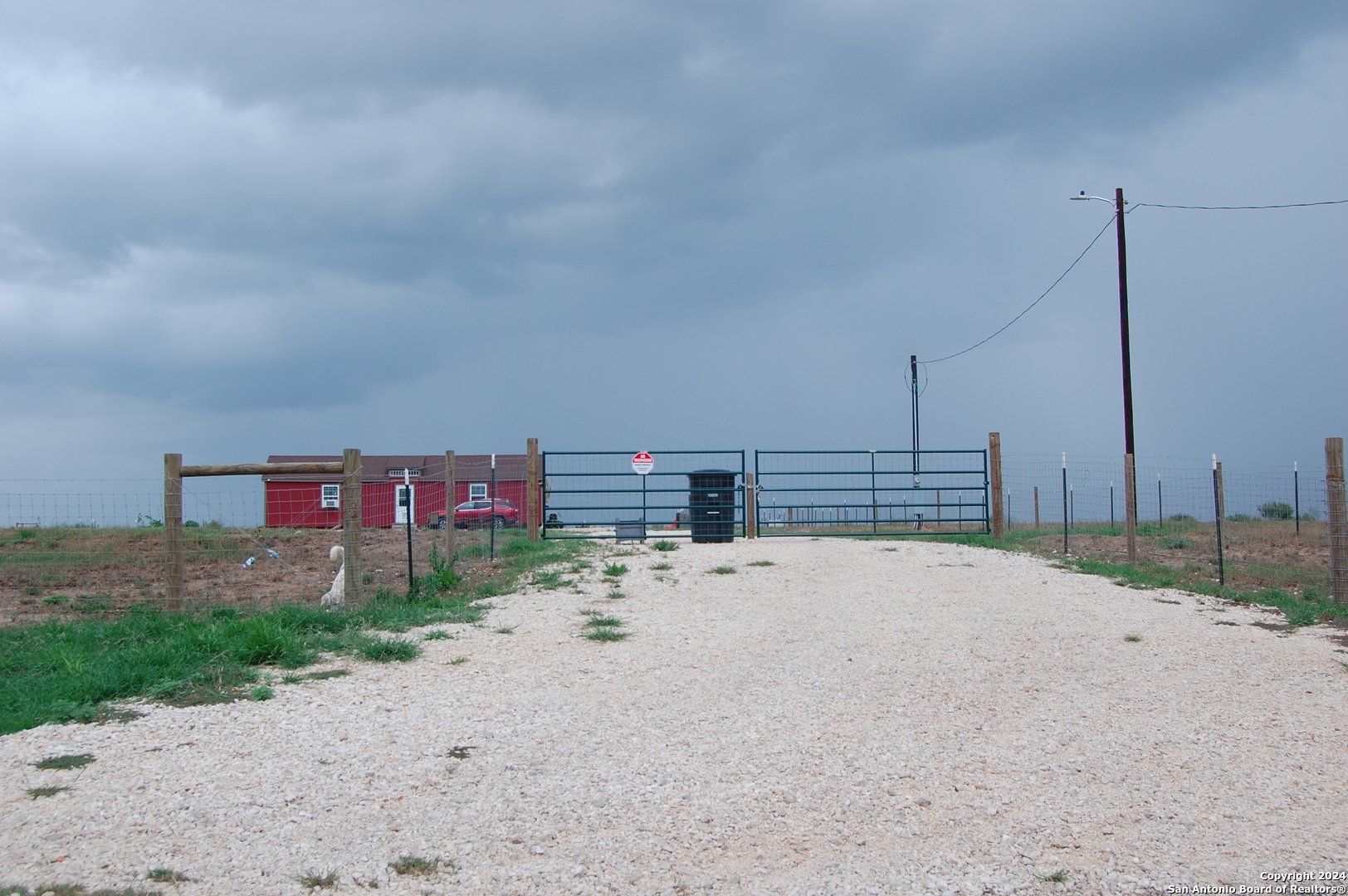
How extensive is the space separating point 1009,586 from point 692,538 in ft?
23.1

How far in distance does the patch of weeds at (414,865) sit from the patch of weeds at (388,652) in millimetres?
3425

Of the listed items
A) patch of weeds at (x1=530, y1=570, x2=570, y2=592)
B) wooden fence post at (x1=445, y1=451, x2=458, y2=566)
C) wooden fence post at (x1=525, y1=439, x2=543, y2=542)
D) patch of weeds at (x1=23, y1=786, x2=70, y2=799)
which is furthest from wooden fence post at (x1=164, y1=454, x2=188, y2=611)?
wooden fence post at (x1=525, y1=439, x2=543, y2=542)

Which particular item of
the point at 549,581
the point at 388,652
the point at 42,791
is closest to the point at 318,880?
the point at 42,791

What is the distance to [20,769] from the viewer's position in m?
4.62

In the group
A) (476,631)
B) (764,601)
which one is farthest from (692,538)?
(476,631)

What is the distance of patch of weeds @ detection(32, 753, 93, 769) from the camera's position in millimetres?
4668

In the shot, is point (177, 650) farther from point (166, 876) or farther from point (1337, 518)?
point (1337, 518)

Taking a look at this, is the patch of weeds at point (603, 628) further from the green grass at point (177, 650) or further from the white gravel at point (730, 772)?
the green grass at point (177, 650)

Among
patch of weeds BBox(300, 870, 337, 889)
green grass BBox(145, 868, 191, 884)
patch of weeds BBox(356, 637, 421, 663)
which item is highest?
patch of weeds BBox(356, 637, 421, 663)

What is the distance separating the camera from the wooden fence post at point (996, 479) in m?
17.7

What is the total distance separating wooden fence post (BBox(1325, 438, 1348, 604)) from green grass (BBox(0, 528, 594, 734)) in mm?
9663

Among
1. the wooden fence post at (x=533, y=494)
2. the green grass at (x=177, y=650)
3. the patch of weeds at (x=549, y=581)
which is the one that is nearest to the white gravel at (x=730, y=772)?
the green grass at (x=177, y=650)

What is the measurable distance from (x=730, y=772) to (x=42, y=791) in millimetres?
3451

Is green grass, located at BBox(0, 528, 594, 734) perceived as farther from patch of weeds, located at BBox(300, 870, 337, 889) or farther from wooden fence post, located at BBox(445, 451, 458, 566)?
patch of weeds, located at BBox(300, 870, 337, 889)
